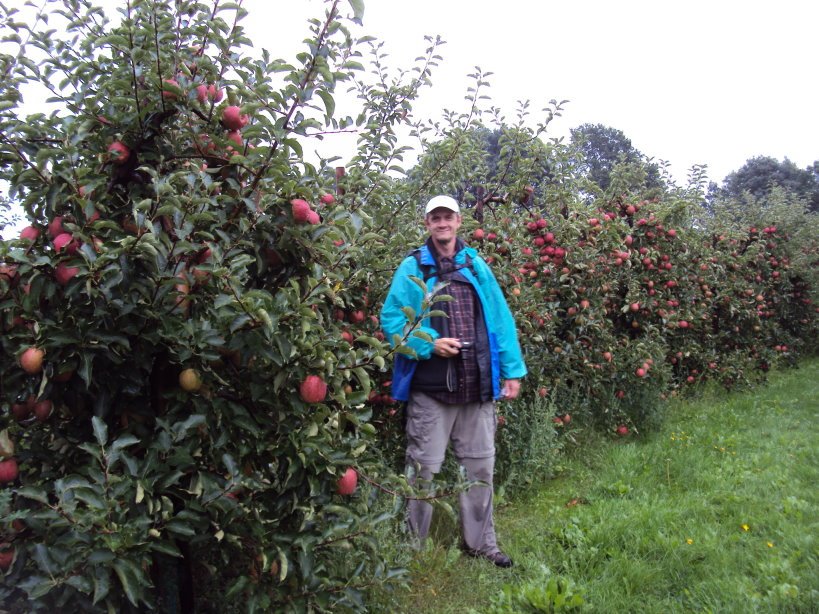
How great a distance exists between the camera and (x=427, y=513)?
3105 mm

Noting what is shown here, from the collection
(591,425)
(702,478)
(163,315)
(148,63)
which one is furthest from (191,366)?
(591,425)

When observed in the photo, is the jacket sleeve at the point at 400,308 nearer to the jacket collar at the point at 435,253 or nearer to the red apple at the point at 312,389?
the jacket collar at the point at 435,253

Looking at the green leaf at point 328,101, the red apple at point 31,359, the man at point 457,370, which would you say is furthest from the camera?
the man at point 457,370

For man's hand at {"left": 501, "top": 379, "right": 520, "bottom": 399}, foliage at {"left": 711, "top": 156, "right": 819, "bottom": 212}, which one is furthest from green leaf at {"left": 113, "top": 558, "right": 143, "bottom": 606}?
foliage at {"left": 711, "top": 156, "right": 819, "bottom": 212}

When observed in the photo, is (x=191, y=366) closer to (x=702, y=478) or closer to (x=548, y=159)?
(x=548, y=159)

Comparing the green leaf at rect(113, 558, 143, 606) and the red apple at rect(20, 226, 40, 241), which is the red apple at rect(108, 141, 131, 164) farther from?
the green leaf at rect(113, 558, 143, 606)

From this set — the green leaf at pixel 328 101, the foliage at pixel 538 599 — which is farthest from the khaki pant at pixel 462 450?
the green leaf at pixel 328 101

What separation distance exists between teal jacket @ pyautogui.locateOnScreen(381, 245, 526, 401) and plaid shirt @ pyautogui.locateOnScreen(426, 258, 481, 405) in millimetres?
56

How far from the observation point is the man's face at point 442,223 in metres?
3.13

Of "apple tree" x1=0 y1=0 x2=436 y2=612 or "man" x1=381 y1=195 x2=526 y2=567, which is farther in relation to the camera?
"man" x1=381 y1=195 x2=526 y2=567

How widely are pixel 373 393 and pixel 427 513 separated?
2.35 feet

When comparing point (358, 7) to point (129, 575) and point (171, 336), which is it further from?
point (129, 575)

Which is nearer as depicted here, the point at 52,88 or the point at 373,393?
the point at 52,88

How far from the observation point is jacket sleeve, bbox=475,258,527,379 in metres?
3.20
